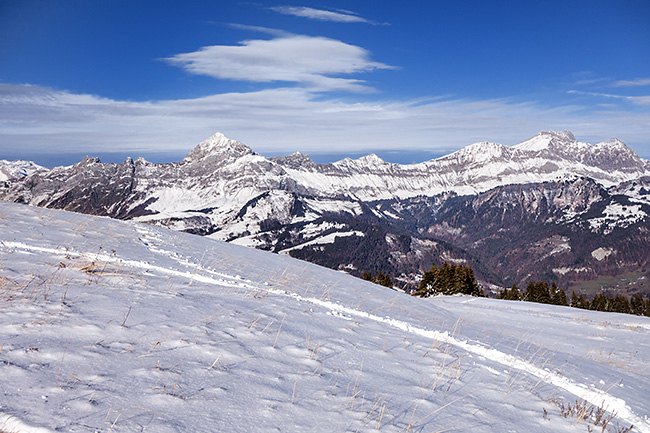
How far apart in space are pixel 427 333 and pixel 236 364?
5990 mm

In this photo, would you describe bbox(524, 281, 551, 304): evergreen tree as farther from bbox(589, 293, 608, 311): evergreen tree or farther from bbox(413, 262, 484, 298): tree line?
bbox(413, 262, 484, 298): tree line

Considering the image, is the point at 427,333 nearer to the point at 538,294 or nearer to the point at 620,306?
the point at 538,294

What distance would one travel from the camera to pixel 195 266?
12094mm

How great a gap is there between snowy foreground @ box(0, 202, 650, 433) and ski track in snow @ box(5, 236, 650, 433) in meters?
0.06

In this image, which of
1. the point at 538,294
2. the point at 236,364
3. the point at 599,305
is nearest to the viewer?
the point at 236,364

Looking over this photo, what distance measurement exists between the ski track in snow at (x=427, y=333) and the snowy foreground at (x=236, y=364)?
56mm

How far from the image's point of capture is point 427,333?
9.70 metres

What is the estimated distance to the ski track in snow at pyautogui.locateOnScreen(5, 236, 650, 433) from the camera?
689 cm

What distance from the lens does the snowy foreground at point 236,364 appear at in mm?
3785

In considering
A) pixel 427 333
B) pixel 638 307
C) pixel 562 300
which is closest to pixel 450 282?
pixel 562 300

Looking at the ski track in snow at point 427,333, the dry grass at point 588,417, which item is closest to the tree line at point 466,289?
the ski track in snow at point 427,333

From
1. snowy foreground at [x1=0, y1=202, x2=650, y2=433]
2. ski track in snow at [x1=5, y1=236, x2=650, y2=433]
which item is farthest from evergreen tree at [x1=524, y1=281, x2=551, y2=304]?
ski track in snow at [x1=5, y1=236, x2=650, y2=433]

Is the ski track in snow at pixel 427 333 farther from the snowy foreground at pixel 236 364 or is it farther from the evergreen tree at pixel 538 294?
the evergreen tree at pixel 538 294

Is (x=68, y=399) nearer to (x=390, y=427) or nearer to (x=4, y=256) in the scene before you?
(x=390, y=427)
